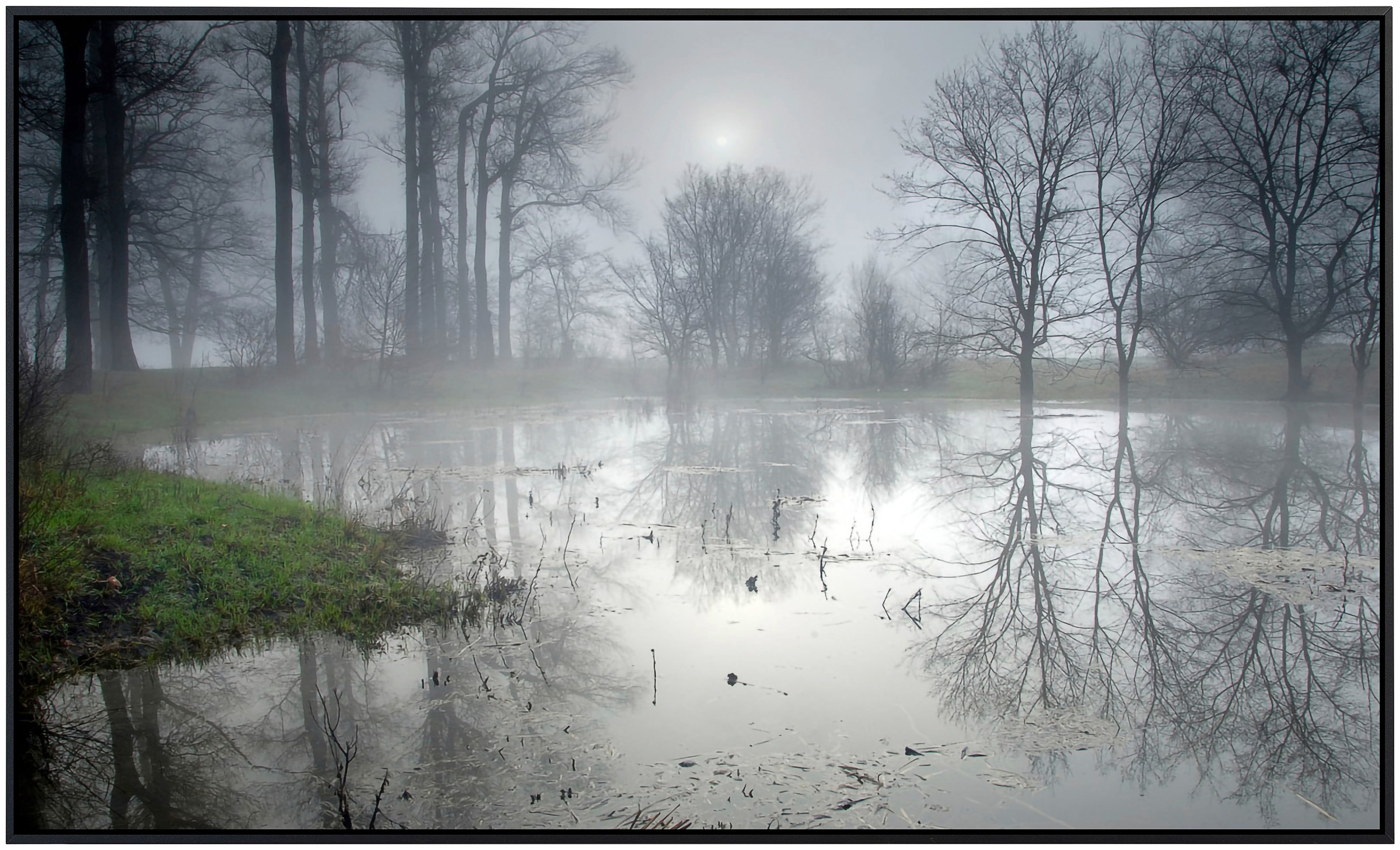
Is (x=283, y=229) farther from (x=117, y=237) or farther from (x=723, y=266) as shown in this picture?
(x=723, y=266)

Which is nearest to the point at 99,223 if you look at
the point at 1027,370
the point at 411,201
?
the point at 411,201

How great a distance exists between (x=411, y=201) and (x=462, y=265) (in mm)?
3063

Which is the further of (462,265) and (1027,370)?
(462,265)

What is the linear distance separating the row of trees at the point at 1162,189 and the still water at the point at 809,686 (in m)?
3.80

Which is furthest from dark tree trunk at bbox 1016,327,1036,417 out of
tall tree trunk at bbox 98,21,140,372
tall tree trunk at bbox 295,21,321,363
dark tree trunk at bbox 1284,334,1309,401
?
tall tree trunk at bbox 295,21,321,363

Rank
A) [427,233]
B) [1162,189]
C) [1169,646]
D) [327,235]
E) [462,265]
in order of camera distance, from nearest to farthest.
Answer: [1169,646], [1162,189], [327,235], [427,233], [462,265]

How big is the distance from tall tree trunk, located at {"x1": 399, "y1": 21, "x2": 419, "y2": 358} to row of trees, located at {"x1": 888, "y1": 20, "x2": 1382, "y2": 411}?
940cm

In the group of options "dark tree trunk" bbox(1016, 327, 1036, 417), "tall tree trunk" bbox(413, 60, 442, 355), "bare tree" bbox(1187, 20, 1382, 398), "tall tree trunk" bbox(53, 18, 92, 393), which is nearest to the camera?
"bare tree" bbox(1187, 20, 1382, 398)

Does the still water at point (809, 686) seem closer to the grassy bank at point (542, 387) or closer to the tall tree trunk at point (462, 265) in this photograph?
the grassy bank at point (542, 387)

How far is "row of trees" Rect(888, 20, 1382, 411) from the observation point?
26.5 ft

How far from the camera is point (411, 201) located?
19203 mm

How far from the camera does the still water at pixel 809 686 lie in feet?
8.07

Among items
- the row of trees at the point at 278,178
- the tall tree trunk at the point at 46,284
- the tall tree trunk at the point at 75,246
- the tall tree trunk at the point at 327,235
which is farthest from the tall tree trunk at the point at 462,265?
the tall tree trunk at the point at 46,284

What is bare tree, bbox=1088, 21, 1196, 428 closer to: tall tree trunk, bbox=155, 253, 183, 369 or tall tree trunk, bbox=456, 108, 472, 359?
tall tree trunk, bbox=456, 108, 472, 359
